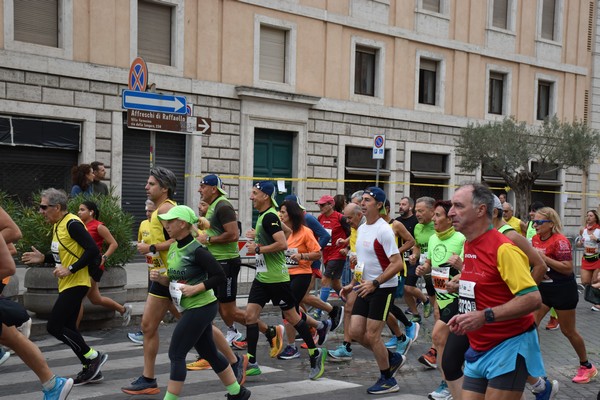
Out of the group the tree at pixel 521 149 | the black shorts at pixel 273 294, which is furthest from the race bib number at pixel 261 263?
the tree at pixel 521 149

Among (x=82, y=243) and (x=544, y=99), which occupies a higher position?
(x=544, y=99)

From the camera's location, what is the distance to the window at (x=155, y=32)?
19953 mm

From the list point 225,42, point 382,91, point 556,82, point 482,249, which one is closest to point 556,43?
point 556,82

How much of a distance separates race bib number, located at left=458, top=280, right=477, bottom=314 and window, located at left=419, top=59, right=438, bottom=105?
22739 millimetres

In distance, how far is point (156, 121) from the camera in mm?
11445

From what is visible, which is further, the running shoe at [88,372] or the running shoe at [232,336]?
the running shoe at [232,336]

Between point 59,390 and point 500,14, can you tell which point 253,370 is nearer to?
point 59,390

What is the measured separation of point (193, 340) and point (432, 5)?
75.7 ft

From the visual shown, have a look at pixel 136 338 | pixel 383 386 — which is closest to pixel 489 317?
pixel 383 386

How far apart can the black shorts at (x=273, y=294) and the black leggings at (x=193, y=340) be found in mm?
1857

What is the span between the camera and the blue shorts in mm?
4465

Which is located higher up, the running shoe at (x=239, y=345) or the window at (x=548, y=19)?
the window at (x=548, y=19)

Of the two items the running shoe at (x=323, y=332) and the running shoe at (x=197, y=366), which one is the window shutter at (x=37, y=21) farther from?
the running shoe at (x=197, y=366)

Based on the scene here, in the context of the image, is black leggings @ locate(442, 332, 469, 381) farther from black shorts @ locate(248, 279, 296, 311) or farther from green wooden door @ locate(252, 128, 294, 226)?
green wooden door @ locate(252, 128, 294, 226)
